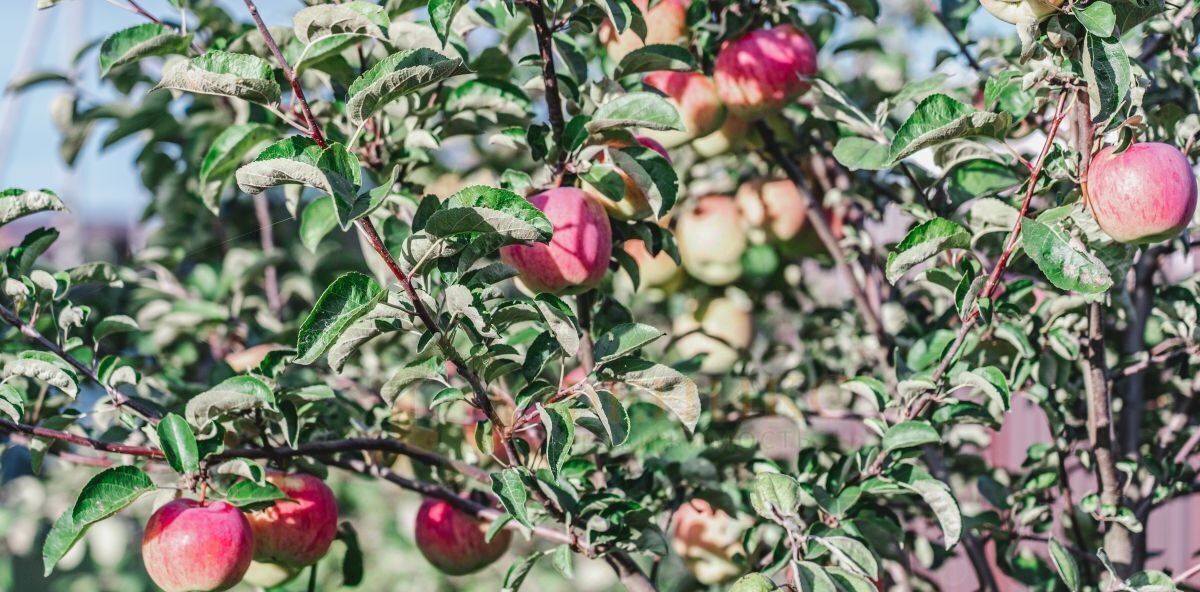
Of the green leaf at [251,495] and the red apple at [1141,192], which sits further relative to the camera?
the green leaf at [251,495]

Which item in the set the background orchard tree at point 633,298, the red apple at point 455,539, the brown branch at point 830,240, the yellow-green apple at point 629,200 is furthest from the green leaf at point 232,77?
the brown branch at point 830,240

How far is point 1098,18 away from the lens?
2.54 ft

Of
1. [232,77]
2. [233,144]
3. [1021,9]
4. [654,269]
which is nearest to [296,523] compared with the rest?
[233,144]

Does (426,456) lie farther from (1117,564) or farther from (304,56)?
(1117,564)

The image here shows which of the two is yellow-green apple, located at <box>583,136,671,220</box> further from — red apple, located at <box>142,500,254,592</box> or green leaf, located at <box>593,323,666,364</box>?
red apple, located at <box>142,500,254,592</box>

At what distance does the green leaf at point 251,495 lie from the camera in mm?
927

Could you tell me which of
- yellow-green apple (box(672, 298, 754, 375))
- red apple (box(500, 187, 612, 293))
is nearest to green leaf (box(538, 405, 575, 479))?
red apple (box(500, 187, 612, 293))

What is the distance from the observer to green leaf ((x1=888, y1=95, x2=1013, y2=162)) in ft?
2.68

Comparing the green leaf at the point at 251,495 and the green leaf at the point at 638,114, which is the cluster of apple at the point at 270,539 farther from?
the green leaf at the point at 638,114

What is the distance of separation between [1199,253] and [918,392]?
50.8 inches

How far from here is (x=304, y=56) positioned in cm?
87

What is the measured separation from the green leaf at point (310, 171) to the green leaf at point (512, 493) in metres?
0.28

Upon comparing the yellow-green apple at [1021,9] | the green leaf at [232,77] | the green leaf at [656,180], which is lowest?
the green leaf at [656,180]

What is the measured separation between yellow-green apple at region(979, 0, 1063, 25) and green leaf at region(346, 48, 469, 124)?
428 mm
